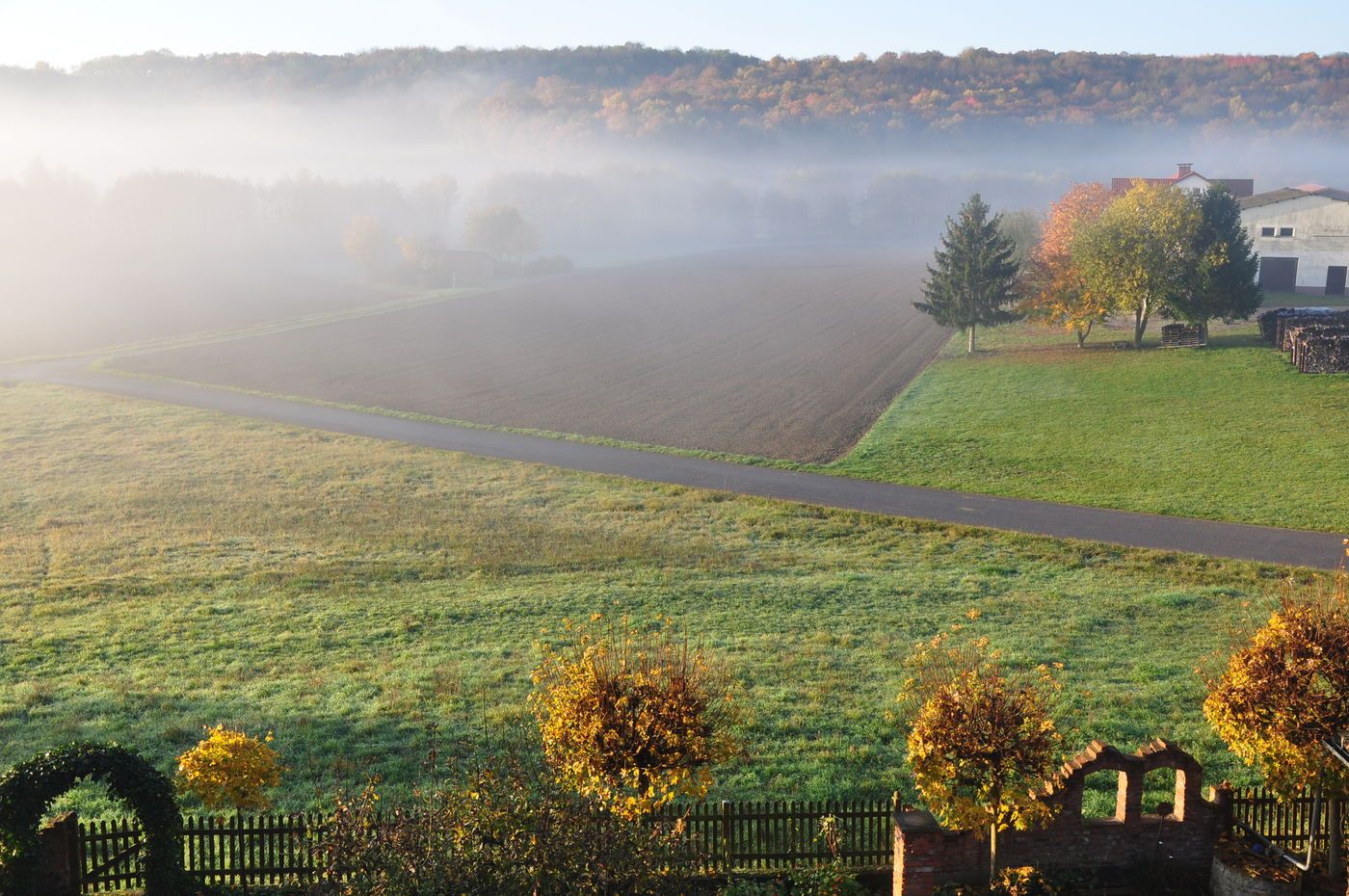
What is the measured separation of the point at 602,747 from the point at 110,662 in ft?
47.5

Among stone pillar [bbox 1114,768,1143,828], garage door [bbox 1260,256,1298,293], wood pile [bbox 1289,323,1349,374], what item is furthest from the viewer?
garage door [bbox 1260,256,1298,293]

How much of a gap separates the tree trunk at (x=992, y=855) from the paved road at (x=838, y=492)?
20801 millimetres

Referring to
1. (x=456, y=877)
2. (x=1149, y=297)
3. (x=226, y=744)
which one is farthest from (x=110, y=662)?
(x=1149, y=297)

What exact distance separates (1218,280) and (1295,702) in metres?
53.9

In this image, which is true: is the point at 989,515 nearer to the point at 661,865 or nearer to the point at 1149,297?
the point at 661,865

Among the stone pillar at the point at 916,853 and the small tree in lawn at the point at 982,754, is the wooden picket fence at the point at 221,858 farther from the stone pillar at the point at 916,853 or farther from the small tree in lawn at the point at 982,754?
the small tree in lawn at the point at 982,754

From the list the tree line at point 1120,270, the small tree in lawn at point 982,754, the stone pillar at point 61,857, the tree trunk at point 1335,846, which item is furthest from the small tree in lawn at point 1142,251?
A: the stone pillar at point 61,857

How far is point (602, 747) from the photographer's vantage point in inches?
525

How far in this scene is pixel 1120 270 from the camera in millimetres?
60719

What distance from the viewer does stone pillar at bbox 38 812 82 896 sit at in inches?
517

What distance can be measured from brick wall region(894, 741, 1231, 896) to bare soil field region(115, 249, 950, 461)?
31036 millimetres

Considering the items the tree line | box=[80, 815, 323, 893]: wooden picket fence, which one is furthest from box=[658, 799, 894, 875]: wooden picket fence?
the tree line

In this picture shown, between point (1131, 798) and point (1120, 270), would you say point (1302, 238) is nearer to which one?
point (1120, 270)

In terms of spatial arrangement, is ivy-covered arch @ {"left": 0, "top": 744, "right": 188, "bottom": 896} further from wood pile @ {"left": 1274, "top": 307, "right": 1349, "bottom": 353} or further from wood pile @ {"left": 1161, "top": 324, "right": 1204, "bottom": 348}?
wood pile @ {"left": 1161, "top": 324, "right": 1204, "bottom": 348}
